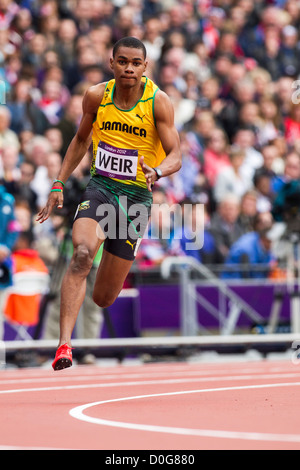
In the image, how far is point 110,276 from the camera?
342 inches

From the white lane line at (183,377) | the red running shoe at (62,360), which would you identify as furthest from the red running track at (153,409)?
the red running shoe at (62,360)

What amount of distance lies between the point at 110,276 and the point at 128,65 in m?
1.72

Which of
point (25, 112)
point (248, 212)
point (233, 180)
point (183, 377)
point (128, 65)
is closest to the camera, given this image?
point (128, 65)

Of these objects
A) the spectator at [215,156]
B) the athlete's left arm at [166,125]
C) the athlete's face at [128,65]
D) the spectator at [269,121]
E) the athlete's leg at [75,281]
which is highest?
the spectator at [269,121]

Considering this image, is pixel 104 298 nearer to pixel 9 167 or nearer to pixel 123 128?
pixel 123 128

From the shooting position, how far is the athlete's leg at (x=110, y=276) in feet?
28.4

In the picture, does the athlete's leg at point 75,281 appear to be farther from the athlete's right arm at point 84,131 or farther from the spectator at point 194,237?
the spectator at point 194,237

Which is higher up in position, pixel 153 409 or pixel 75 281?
pixel 75 281

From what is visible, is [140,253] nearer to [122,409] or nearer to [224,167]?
[224,167]

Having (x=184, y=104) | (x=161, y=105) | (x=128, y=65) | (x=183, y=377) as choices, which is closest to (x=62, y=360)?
(x=161, y=105)

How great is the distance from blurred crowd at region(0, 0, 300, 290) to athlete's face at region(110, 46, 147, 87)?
418 centimetres

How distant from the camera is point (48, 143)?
48.2 feet

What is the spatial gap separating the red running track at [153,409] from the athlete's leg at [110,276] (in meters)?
0.81
